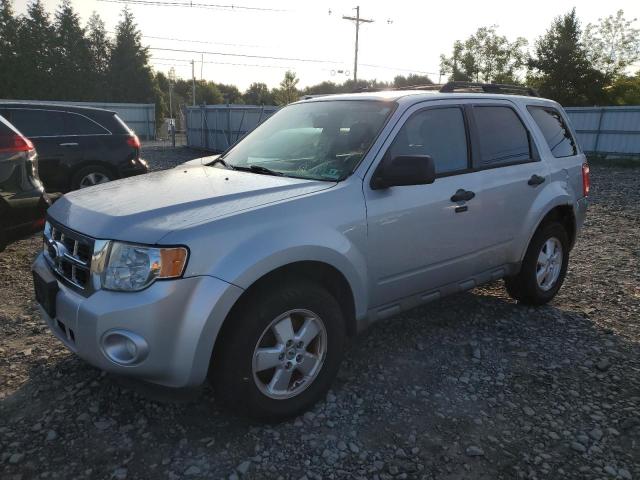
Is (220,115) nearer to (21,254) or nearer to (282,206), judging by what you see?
(21,254)

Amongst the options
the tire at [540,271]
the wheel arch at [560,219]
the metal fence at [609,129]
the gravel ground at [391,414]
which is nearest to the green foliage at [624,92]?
the metal fence at [609,129]

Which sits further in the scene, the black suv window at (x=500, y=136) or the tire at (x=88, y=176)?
the tire at (x=88, y=176)

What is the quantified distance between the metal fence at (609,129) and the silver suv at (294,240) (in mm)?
17277

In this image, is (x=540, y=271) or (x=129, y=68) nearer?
(x=540, y=271)

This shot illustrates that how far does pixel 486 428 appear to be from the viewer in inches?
109

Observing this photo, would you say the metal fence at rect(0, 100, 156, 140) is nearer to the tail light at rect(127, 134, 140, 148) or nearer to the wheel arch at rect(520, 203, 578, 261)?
the tail light at rect(127, 134, 140, 148)

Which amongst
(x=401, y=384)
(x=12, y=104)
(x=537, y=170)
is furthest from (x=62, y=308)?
(x=12, y=104)

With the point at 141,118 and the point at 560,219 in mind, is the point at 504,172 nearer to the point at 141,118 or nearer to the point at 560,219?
the point at 560,219

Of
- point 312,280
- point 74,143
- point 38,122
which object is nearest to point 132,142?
point 74,143

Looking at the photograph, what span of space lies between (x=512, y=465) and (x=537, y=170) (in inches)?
99.0

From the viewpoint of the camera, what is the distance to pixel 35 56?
5397 centimetres

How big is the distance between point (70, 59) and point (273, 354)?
63778 mm

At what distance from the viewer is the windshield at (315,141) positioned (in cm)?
314

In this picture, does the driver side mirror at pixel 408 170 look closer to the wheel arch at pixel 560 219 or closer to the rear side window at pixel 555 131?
the wheel arch at pixel 560 219
